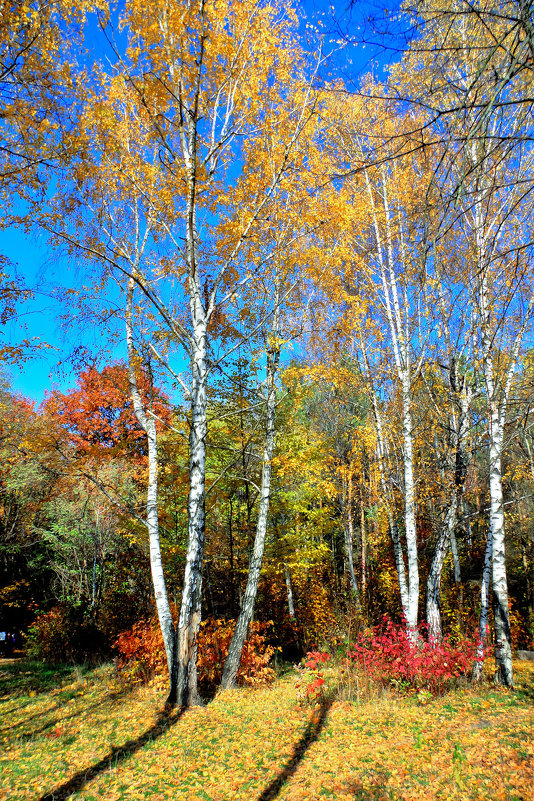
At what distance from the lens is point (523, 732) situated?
4.04m

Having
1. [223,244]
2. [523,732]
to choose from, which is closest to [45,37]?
[223,244]

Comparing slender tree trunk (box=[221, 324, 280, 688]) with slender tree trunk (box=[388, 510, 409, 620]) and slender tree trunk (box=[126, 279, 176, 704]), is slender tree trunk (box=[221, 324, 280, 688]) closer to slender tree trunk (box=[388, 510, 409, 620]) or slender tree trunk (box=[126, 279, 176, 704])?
slender tree trunk (box=[126, 279, 176, 704])

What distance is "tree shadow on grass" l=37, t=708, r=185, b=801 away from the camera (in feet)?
12.2

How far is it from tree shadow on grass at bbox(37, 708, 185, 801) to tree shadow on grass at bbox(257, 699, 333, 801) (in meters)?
1.68

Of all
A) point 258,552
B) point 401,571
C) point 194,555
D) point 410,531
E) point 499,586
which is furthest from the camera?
point 401,571

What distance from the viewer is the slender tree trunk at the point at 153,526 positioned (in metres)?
6.45

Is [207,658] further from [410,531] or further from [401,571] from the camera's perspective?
[410,531]

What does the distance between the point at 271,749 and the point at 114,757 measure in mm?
1698

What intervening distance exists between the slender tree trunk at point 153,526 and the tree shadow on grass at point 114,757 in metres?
0.44

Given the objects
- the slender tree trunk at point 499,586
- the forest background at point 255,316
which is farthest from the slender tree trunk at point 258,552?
the slender tree trunk at point 499,586

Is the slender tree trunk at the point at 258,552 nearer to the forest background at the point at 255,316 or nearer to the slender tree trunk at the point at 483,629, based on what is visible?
the forest background at the point at 255,316

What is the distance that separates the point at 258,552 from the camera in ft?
24.8

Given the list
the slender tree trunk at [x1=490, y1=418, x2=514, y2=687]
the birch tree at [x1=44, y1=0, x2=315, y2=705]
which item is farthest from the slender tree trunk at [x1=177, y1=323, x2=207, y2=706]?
the slender tree trunk at [x1=490, y1=418, x2=514, y2=687]

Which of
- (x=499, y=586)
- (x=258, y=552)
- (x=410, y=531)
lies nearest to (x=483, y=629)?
(x=499, y=586)
